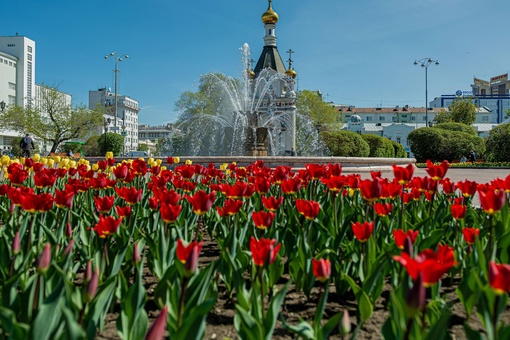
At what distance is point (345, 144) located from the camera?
3156cm

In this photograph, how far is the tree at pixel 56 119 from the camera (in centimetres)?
3934

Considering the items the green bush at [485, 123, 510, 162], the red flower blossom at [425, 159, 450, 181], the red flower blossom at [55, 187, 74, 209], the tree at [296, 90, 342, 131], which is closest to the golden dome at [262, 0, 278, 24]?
the tree at [296, 90, 342, 131]

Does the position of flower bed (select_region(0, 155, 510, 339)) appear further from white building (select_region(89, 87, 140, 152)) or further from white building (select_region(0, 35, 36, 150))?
white building (select_region(89, 87, 140, 152))

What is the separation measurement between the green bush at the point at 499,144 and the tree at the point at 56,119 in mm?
34019

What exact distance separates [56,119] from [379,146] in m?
29.4

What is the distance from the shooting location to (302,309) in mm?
2318

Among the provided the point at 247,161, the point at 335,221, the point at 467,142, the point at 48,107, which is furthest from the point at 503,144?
the point at 48,107

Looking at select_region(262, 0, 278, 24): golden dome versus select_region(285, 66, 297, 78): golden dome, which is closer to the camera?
select_region(285, 66, 297, 78): golden dome

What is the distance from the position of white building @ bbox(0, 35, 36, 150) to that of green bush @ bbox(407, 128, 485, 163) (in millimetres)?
57279

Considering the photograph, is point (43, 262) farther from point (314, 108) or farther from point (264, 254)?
point (314, 108)

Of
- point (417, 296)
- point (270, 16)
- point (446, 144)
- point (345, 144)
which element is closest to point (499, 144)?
point (446, 144)

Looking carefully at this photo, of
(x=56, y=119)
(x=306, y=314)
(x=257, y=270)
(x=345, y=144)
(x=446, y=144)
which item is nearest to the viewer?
(x=257, y=270)

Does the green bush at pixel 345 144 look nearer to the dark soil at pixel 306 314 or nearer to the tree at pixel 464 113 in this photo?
the dark soil at pixel 306 314

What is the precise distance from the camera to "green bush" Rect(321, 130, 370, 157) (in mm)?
31531
